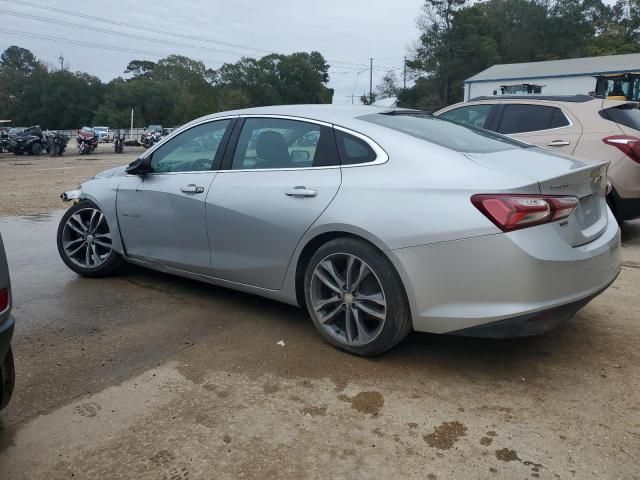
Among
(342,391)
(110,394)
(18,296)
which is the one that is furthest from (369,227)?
(18,296)

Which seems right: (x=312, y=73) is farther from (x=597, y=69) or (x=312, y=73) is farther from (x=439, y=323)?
(x=439, y=323)

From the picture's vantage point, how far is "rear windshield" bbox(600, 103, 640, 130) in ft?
20.1

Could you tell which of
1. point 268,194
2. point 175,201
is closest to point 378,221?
point 268,194

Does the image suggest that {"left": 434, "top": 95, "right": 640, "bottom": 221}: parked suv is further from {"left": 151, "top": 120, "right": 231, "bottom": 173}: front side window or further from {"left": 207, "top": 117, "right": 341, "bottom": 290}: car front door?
{"left": 151, "top": 120, "right": 231, "bottom": 173}: front side window

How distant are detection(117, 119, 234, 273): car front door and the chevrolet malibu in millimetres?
12

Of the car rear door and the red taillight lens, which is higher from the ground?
the car rear door

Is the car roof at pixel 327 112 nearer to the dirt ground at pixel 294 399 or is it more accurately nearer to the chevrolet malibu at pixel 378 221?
the chevrolet malibu at pixel 378 221

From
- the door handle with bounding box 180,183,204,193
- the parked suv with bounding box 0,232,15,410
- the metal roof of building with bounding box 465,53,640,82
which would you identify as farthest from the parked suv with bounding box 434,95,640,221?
the metal roof of building with bounding box 465,53,640,82

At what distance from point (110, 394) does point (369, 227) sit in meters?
1.66

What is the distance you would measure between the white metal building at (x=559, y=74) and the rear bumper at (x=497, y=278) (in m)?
47.9

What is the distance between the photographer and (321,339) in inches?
149

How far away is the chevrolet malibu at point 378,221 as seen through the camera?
2908mm

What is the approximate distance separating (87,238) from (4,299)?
2.89 m

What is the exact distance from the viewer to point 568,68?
178 feet
